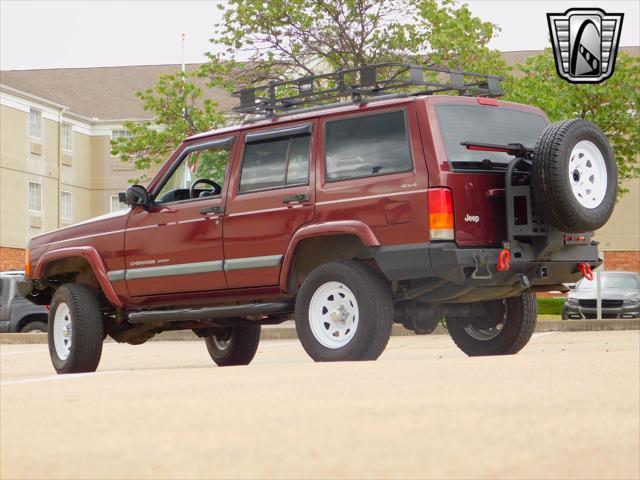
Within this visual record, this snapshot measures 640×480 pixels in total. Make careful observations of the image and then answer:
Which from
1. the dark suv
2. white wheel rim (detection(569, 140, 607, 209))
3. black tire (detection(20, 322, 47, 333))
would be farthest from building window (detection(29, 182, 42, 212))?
white wheel rim (detection(569, 140, 607, 209))

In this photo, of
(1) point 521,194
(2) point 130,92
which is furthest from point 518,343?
(2) point 130,92

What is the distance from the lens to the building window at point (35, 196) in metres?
55.7

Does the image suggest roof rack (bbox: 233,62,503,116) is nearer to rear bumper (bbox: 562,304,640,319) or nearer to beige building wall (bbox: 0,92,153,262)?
rear bumper (bbox: 562,304,640,319)

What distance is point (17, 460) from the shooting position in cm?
466

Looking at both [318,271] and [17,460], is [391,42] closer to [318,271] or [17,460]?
[318,271]

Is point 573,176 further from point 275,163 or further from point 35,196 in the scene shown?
point 35,196

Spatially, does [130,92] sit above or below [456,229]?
above

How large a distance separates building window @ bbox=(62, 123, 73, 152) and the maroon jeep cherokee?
4783 centimetres

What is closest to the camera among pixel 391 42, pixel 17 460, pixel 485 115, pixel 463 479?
pixel 463 479

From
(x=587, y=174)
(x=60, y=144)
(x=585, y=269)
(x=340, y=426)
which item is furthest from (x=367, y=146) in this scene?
(x=60, y=144)

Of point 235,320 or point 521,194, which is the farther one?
point 235,320

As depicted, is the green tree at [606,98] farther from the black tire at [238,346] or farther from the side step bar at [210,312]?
the side step bar at [210,312]

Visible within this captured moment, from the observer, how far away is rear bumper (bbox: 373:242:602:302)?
9406 mm

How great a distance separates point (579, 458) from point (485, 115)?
6159 mm
